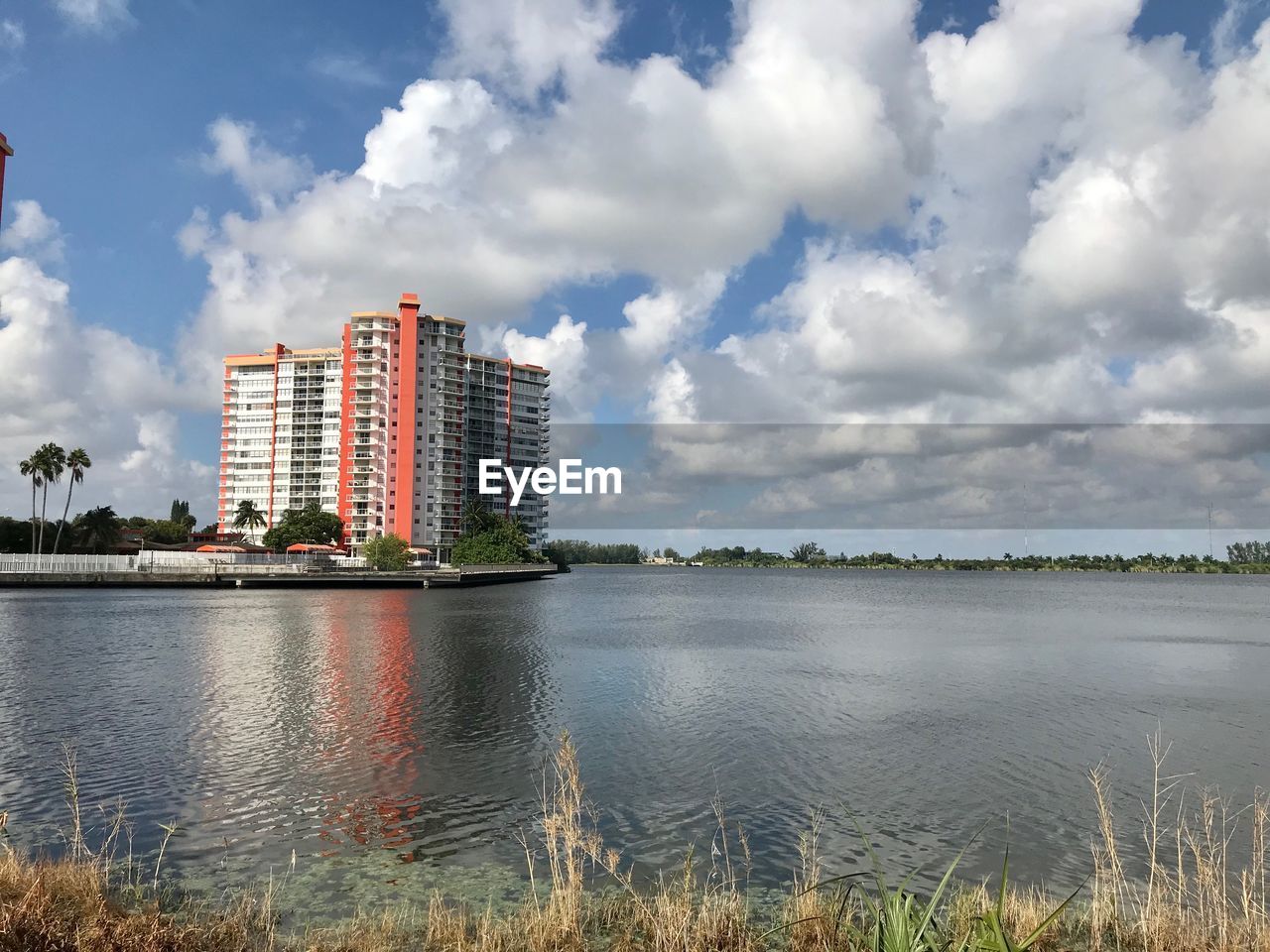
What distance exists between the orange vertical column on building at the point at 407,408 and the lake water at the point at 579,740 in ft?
387

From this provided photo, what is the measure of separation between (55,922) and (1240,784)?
24.3 meters

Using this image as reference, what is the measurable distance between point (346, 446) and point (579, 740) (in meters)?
158

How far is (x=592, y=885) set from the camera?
42.4 feet

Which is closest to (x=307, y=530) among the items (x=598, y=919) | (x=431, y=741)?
(x=431, y=741)

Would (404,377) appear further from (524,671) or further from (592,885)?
(592,885)

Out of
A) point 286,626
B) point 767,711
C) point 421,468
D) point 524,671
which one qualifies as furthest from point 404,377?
point 767,711

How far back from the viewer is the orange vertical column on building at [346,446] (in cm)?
16812

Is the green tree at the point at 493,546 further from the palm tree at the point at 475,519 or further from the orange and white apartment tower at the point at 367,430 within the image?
the orange and white apartment tower at the point at 367,430

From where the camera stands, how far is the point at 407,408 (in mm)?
171250

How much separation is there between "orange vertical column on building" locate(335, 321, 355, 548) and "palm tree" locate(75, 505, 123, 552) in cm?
4301

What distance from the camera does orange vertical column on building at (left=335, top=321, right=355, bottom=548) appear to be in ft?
552

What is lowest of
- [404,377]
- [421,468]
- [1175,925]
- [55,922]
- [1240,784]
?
[1240,784]

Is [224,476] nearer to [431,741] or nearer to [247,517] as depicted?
[247,517]

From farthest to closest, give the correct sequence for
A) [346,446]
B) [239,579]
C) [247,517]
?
[346,446]
[247,517]
[239,579]
